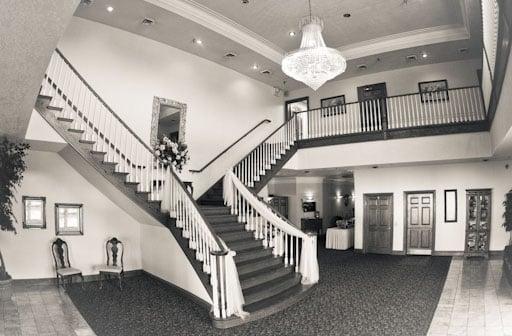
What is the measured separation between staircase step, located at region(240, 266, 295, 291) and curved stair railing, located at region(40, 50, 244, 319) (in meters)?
0.58

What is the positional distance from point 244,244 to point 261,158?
9.74ft

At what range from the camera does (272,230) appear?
274 inches

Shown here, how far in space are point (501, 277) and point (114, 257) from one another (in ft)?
26.5

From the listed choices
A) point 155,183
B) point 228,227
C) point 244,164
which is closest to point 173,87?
point 244,164

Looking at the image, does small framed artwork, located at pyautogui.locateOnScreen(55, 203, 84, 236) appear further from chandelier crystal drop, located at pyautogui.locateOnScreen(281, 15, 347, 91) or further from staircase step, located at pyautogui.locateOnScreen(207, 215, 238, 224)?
chandelier crystal drop, located at pyautogui.locateOnScreen(281, 15, 347, 91)

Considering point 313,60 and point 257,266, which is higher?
point 313,60

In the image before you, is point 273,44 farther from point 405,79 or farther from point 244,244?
point 244,244

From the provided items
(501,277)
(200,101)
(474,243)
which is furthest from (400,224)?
(200,101)

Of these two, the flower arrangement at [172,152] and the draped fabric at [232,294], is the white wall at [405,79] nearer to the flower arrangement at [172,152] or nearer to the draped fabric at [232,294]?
the flower arrangement at [172,152]

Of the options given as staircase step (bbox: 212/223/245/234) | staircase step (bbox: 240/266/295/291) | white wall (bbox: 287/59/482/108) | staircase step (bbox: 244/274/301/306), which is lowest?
staircase step (bbox: 244/274/301/306)

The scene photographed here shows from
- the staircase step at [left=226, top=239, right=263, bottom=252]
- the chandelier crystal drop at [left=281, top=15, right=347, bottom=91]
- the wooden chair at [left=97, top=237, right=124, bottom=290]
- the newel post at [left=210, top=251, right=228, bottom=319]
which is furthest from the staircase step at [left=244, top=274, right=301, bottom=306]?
the chandelier crystal drop at [left=281, top=15, right=347, bottom=91]

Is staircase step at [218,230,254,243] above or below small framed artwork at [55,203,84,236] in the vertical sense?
below

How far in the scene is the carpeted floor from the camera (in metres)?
4.23

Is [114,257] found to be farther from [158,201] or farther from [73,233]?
[158,201]
